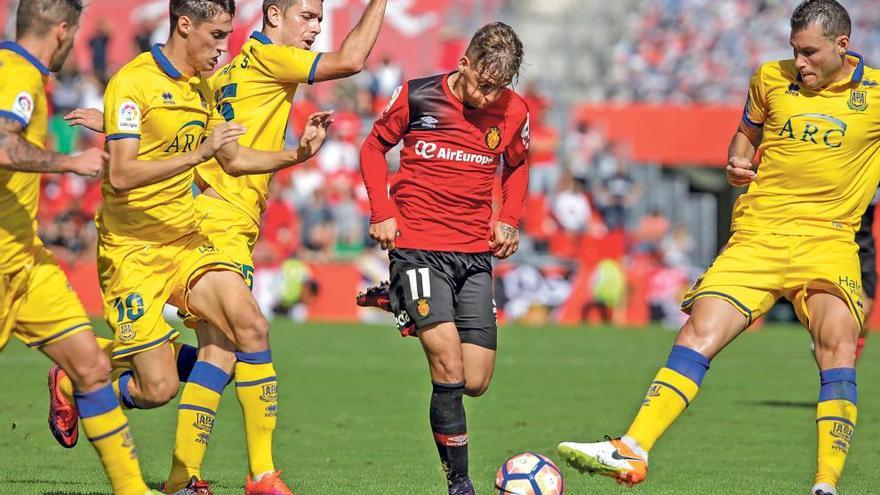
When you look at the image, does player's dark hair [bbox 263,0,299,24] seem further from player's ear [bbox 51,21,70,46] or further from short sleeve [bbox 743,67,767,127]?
short sleeve [bbox 743,67,767,127]

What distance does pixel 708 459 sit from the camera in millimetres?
9516

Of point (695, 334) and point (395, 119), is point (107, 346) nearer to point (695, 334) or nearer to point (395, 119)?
point (395, 119)

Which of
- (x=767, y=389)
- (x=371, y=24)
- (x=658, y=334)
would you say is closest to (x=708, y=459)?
(x=371, y=24)

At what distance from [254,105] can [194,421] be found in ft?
6.08

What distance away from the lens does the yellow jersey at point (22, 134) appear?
6172 mm

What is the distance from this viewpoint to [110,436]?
21.4ft

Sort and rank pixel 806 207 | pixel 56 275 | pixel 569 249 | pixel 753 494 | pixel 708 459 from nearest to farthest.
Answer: pixel 56 275 → pixel 806 207 → pixel 753 494 → pixel 708 459 → pixel 569 249

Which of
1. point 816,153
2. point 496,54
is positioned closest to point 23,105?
point 496,54

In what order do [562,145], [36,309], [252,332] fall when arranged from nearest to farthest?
[36,309], [252,332], [562,145]

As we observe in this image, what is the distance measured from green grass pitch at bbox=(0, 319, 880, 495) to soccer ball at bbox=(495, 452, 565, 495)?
95 centimetres

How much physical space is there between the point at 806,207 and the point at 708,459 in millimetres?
2593

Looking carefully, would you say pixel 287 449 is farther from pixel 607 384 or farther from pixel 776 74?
pixel 607 384

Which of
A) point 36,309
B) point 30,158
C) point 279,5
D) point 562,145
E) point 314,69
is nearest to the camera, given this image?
point 30,158

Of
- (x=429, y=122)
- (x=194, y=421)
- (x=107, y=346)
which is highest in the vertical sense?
(x=429, y=122)
